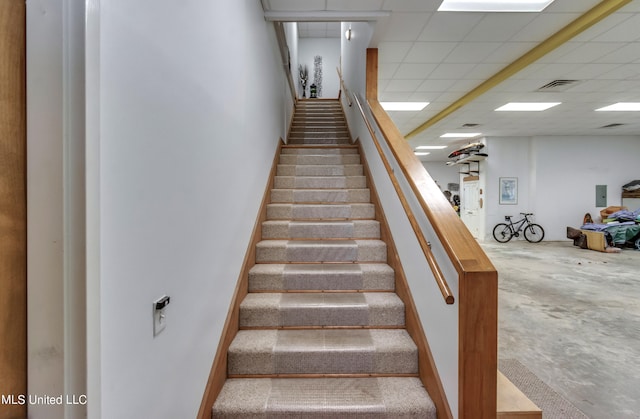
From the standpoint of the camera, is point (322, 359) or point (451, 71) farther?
point (451, 71)

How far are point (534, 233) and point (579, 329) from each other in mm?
6527

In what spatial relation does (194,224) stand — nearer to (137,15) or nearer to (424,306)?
(137,15)

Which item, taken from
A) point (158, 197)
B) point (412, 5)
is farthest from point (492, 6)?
point (158, 197)

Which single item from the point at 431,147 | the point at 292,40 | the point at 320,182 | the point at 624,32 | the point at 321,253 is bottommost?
the point at 321,253

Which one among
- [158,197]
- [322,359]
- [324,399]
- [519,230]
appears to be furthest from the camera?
[519,230]

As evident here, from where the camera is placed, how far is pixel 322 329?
2.00m

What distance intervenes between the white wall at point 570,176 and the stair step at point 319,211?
23.6 ft

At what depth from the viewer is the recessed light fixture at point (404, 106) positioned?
5.92 metres

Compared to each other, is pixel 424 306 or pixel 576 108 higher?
pixel 576 108

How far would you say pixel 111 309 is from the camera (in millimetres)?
777

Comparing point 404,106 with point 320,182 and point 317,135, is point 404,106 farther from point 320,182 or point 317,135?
point 320,182

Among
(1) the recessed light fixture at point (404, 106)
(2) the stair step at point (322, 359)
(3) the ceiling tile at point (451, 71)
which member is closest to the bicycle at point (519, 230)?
(1) the recessed light fixture at point (404, 106)

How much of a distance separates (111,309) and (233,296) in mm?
1174

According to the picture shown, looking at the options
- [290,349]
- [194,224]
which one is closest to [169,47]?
[194,224]
